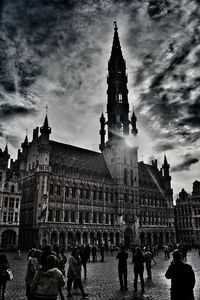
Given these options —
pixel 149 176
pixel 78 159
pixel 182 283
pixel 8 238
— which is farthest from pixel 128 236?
pixel 182 283

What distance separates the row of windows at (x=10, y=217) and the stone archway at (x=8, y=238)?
6.78 ft

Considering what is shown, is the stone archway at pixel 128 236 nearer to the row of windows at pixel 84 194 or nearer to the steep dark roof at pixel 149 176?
the row of windows at pixel 84 194

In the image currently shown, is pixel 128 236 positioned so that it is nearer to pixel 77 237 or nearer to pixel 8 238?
pixel 77 237

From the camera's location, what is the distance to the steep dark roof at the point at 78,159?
60344mm

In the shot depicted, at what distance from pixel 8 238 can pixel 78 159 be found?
23117mm

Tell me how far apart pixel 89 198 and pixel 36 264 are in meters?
51.8

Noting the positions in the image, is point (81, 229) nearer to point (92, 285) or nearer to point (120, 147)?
point (120, 147)

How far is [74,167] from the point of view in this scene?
6081 centimetres

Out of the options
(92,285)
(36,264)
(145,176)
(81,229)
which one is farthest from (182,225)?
(36,264)

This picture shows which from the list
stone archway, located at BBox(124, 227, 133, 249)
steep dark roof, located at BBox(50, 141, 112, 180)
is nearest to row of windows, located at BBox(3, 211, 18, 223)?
steep dark roof, located at BBox(50, 141, 112, 180)

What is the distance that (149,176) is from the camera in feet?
271

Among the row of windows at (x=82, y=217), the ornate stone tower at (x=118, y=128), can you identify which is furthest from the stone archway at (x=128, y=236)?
the ornate stone tower at (x=118, y=128)

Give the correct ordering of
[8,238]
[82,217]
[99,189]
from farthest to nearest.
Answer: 1. [99,189]
2. [82,217]
3. [8,238]

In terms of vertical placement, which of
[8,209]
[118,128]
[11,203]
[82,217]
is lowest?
[82,217]
